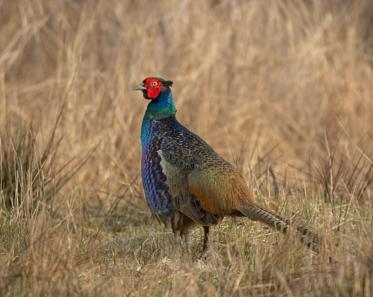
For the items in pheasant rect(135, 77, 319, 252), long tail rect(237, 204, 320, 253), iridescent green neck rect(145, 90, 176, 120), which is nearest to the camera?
long tail rect(237, 204, 320, 253)

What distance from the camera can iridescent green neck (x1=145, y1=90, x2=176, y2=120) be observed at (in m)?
5.56

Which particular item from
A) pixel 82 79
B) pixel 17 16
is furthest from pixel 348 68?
pixel 17 16

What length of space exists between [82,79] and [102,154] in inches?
41.8

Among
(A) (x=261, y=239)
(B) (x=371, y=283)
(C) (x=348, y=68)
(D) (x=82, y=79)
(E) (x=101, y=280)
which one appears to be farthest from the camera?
(C) (x=348, y=68)

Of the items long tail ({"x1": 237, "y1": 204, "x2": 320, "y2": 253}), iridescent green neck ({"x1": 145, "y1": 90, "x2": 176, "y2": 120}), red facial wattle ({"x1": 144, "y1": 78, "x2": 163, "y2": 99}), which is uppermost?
red facial wattle ({"x1": 144, "y1": 78, "x2": 163, "y2": 99})

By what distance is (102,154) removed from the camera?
792cm

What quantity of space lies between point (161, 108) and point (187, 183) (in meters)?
0.71

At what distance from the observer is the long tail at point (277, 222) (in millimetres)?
4359

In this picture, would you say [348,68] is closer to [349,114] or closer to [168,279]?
[349,114]

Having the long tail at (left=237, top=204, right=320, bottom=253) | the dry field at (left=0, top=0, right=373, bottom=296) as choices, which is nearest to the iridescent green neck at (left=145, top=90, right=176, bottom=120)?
the dry field at (left=0, top=0, right=373, bottom=296)

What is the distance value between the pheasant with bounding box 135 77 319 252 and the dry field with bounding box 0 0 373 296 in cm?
16

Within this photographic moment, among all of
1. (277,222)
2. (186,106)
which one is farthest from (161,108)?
(186,106)

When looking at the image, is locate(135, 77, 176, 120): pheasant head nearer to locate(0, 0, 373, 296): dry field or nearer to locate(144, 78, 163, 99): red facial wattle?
locate(144, 78, 163, 99): red facial wattle

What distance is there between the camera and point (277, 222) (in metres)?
4.69
